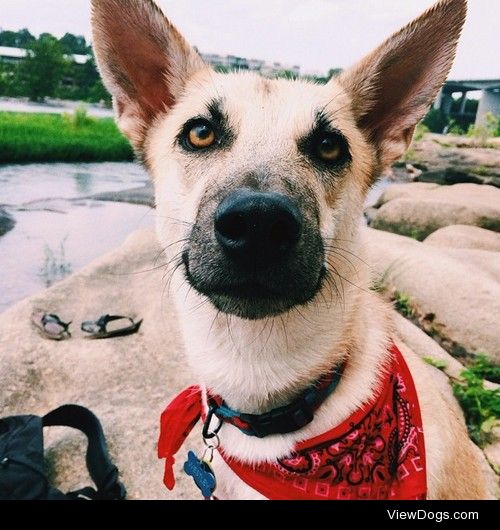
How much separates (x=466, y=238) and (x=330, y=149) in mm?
6286

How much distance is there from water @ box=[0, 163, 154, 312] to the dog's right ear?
206 centimetres

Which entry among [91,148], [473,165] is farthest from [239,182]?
[91,148]

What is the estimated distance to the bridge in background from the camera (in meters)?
10.5

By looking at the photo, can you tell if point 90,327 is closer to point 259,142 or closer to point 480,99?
point 259,142

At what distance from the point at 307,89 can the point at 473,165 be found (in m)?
12.0

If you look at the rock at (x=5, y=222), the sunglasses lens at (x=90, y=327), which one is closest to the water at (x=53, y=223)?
the rock at (x=5, y=222)

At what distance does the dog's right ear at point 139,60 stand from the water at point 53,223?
206 centimetres

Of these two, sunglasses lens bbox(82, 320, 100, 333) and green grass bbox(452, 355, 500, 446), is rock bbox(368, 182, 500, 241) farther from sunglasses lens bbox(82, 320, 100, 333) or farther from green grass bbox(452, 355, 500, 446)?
sunglasses lens bbox(82, 320, 100, 333)

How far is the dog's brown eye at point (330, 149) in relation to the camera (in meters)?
2.56

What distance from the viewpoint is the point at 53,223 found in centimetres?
959

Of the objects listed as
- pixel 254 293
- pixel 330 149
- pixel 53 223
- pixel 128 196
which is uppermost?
pixel 330 149

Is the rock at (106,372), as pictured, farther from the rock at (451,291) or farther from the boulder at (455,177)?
the boulder at (455,177)

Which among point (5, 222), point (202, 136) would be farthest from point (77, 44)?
point (202, 136)

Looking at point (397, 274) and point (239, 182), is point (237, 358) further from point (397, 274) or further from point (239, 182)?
point (397, 274)
